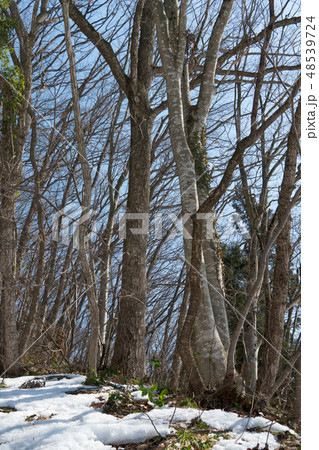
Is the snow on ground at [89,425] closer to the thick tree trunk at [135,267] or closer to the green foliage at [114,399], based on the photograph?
the green foliage at [114,399]

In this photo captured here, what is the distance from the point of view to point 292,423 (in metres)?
2.76

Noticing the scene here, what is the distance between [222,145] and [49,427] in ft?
22.3

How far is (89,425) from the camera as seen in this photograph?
2.25m

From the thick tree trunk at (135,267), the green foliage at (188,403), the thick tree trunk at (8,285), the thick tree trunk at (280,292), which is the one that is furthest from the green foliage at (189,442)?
the thick tree trunk at (8,285)

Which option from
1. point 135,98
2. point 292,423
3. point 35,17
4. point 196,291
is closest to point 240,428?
point 292,423

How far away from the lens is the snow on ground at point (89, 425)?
2.10 meters

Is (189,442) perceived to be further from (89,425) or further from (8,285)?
(8,285)

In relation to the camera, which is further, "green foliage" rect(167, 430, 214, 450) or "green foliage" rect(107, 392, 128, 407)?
"green foliage" rect(107, 392, 128, 407)

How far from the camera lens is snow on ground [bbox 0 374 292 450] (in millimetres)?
2096

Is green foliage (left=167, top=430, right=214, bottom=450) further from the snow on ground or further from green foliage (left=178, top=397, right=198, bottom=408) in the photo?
green foliage (left=178, top=397, right=198, bottom=408)
